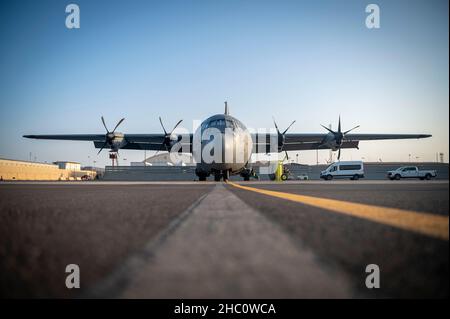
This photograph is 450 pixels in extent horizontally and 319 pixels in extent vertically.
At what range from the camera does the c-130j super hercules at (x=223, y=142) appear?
1683 cm

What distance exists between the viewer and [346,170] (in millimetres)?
31109

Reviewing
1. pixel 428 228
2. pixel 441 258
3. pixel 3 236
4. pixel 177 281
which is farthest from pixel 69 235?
pixel 428 228

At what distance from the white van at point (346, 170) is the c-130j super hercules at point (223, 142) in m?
2.10

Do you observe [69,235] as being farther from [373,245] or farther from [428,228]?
[428,228]

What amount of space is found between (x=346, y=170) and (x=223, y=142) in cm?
1930

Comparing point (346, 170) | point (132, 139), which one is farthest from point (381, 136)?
point (132, 139)

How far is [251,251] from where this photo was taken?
4.00 feet

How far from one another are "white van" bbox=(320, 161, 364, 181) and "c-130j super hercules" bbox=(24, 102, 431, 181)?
2100 mm

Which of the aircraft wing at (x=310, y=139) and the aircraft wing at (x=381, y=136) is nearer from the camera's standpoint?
the aircraft wing at (x=310, y=139)

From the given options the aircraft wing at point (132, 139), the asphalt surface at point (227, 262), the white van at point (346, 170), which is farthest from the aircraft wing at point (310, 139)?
the asphalt surface at point (227, 262)

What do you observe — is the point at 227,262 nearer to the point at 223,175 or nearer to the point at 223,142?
the point at 223,142

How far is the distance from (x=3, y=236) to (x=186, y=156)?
25.1m

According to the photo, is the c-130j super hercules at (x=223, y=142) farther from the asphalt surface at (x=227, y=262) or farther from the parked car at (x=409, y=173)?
the asphalt surface at (x=227, y=262)
